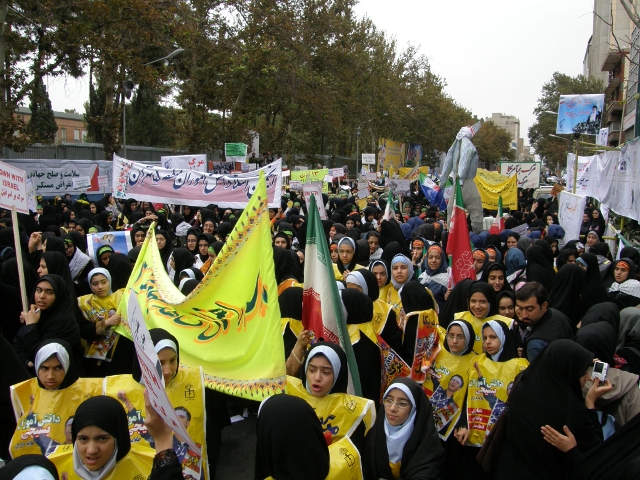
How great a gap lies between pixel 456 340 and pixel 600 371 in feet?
3.80

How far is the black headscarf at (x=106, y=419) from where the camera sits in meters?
2.77

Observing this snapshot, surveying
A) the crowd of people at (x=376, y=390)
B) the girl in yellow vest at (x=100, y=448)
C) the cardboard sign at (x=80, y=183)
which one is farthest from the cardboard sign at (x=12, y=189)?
the cardboard sign at (x=80, y=183)

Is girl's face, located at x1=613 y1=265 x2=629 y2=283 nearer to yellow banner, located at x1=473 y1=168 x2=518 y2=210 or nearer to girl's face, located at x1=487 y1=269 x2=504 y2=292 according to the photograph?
girl's face, located at x1=487 y1=269 x2=504 y2=292

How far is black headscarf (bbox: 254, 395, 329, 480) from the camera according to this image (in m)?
2.61

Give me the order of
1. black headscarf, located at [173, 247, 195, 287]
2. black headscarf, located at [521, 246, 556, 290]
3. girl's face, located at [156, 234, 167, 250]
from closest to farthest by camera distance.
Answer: black headscarf, located at [521, 246, 556, 290]
black headscarf, located at [173, 247, 195, 287]
girl's face, located at [156, 234, 167, 250]

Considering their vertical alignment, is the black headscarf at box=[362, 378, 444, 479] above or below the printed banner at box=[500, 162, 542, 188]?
below

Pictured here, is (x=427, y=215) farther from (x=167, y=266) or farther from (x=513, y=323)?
(x=513, y=323)

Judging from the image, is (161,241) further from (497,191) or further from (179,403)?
(497,191)

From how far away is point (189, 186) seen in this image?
11156 millimetres

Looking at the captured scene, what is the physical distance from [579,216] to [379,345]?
7.13m

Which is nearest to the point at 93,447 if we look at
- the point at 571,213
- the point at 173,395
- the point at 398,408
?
the point at 173,395

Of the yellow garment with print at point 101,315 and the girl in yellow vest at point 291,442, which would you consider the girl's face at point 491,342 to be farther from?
the yellow garment with print at point 101,315

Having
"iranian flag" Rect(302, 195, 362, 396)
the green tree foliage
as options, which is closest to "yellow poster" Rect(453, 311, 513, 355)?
"iranian flag" Rect(302, 195, 362, 396)

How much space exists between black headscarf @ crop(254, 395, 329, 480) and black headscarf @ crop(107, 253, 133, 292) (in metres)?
3.80
